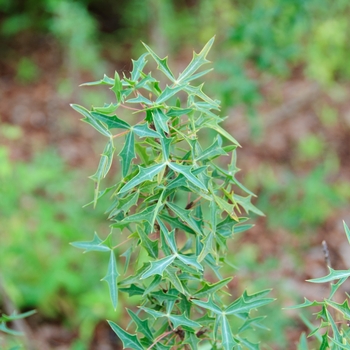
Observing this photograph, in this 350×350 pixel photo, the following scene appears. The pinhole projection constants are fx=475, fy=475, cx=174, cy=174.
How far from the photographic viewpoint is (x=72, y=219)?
10.7 feet

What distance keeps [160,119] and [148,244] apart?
28 cm

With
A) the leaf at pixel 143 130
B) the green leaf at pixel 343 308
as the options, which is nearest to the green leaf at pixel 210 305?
the green leaf at pixel 343 308

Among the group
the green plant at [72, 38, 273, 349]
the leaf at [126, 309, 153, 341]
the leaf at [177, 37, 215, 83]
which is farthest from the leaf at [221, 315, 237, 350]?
the leaf at [177, 37, 215, 83]

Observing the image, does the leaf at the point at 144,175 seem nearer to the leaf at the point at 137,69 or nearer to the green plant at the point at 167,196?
the green plant at the point at 167,196

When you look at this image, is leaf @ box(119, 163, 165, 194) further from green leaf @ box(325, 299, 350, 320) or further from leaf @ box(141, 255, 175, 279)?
green leaf @ box(325, 299, 350, 320)

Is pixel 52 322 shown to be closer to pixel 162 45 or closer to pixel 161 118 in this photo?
pixel 161 118

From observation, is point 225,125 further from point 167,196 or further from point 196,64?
point 167,196

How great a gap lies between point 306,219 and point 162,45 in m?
2.35

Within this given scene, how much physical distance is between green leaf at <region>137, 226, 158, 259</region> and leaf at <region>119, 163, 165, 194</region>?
0.42 feet

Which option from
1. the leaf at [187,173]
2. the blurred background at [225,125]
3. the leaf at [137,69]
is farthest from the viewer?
the blurred background at [225,125]

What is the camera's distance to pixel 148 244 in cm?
107

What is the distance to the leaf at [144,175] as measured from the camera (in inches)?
38.2

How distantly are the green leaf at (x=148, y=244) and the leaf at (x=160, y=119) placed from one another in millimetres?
231

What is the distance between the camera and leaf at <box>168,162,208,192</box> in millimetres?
960
